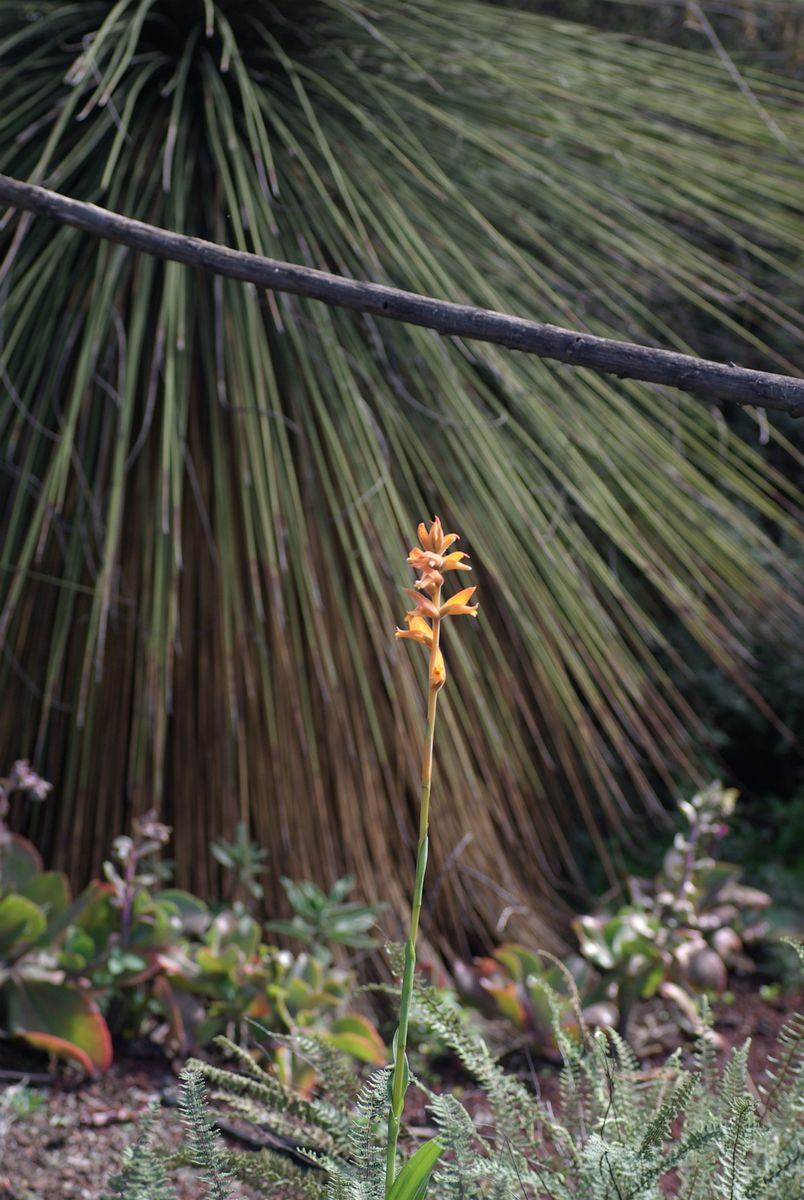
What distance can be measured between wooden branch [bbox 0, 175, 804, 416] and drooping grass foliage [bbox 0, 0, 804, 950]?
0.60 metres

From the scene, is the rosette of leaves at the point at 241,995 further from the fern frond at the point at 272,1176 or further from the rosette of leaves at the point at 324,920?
the fern frond at the point at 272,1176

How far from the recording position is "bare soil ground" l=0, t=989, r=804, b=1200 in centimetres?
130

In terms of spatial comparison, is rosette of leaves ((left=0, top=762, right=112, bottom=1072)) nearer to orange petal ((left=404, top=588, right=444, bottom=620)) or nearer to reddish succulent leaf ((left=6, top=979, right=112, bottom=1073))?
reddish succulent leaf ((left=6, top=979, right=112, bottom=1073))

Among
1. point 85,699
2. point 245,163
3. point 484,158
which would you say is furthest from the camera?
point 484,158

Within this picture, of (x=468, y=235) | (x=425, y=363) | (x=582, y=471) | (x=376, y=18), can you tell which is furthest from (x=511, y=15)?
(x=582, y=471)

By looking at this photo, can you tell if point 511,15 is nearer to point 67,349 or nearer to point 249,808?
point 67,349

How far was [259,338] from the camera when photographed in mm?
1811

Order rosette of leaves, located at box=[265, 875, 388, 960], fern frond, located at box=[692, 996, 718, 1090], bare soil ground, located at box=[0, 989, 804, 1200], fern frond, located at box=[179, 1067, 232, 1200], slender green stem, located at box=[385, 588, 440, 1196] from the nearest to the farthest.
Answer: slender green stem, located at box=[385, 588, 440, 1196]
fern frond, located at box=[179, 1067, 232, 1200]
fern frond, located at box=[692, 996, 718, 1090]
bare soil ground, located at box=[0, 989, 804, 1200]
rosette of leaves, located at box=[265, 875, 388, 960]

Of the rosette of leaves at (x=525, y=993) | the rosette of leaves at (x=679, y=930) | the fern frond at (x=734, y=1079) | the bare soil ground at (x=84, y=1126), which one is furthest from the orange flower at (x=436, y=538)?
the rosette of leaves at (x=679, y=930)

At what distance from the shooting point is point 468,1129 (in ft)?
2.91

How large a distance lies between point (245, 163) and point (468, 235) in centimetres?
42

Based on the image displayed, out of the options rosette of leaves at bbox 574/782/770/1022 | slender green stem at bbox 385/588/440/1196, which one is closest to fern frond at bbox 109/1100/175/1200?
slender green stem at bbox 385/588/440/1196

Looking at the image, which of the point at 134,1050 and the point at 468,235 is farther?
the point at 468,235

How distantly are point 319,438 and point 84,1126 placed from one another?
111 centimetres
